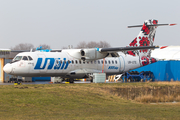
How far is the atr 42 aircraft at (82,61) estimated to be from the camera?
26719mm

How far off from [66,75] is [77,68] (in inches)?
53.5

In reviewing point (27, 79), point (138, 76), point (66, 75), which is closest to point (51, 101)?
point (66, 75)

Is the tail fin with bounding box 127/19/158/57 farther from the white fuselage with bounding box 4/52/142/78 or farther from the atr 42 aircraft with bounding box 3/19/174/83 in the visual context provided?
the white fuselage with bounding box 4/52/142/78

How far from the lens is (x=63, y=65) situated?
93.9 feet

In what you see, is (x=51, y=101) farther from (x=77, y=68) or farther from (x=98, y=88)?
(x=77, y=68)

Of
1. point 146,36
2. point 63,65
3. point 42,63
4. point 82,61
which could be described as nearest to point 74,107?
point 42,63

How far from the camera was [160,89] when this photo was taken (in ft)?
82.7

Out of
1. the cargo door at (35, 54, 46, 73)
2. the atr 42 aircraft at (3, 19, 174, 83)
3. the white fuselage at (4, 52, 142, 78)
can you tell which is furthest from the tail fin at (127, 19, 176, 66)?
the cargo door at (35, 54, 46, 73)

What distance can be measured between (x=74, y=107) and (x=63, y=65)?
12.7 metres

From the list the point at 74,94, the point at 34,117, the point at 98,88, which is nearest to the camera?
the point at 34,117

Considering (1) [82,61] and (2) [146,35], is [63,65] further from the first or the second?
(2) [146,35]

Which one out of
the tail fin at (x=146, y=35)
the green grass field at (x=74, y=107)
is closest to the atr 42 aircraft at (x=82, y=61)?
the tail fin at (x=146, y=35)

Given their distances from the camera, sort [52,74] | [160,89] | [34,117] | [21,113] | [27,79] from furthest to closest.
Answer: [27,79] → [52,74] → [160,89] → [21,113] → [34,117]

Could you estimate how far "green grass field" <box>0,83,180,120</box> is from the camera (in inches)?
525
